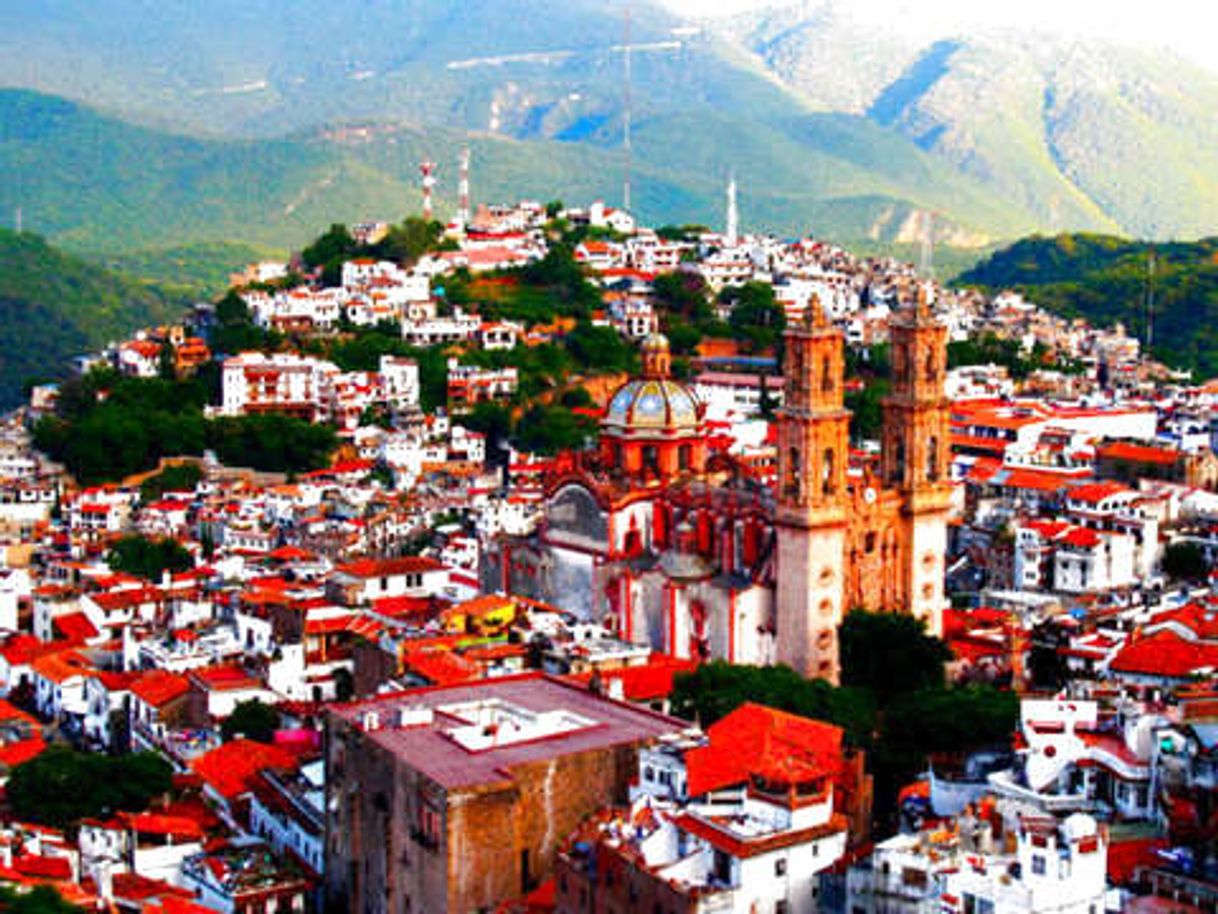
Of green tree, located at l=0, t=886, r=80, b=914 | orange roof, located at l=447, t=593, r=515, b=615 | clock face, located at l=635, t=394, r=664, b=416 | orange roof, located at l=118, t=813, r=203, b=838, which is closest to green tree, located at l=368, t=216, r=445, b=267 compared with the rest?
clock face, located at l=635, t=394, r=664, b=416

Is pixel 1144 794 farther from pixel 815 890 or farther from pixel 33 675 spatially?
pixel 33 675

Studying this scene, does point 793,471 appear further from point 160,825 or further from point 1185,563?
point 1185,563

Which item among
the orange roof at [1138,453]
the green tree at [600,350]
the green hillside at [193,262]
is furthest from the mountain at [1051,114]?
the orange roof at [1138,453]

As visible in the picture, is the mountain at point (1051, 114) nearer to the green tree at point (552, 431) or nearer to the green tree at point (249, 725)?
the green tree at point (552, 431)

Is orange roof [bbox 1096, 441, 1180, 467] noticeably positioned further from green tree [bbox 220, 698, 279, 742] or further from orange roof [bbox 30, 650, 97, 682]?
orange roof [bbox 30, 650, 97, 682]

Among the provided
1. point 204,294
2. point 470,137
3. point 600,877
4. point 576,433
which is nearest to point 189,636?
point 600,877
